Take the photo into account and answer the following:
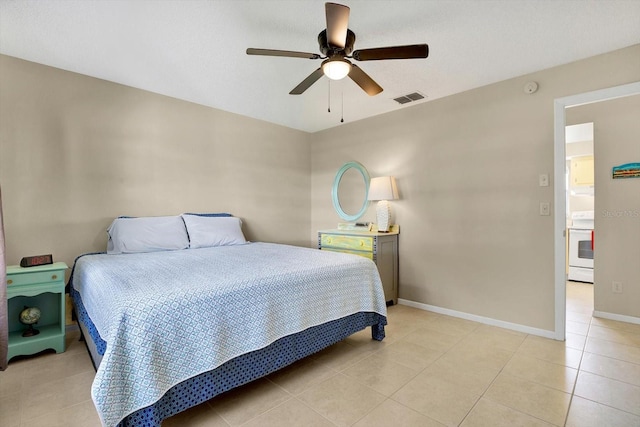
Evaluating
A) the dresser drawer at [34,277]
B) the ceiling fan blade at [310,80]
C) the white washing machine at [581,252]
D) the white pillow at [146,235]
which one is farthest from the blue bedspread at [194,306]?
the white washing machine at [581,252]

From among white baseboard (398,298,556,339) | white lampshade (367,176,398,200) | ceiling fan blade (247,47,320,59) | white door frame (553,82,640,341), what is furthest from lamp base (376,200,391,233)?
ceiling fan blade (247,47,320,59)

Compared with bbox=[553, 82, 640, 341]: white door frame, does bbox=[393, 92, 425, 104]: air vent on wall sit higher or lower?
higher

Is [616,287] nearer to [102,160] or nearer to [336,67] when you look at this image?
[336,67]

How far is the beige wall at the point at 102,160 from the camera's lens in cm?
260

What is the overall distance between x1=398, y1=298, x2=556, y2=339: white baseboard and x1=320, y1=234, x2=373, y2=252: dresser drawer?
0.84m

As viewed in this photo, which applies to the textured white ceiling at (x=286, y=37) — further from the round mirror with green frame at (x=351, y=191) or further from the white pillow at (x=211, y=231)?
the white pillow at (x=211, y=231)

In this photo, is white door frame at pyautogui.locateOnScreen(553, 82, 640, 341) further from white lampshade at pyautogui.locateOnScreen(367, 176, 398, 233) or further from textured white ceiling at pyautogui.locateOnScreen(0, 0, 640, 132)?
white lampshade at pyautogui.locateOnScreen(367, 176, 398, 233)

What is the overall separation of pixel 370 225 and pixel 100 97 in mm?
3266

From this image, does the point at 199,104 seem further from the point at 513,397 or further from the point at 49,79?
the point at 513,397

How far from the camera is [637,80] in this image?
Answer: 7.63 feet

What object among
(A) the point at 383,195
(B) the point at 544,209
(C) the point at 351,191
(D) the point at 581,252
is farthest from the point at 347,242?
(D) the point at 581,252

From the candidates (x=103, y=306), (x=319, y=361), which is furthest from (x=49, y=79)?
(x=319, y=361)

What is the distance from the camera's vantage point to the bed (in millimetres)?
1305

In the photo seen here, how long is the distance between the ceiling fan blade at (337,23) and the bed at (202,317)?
1448 millimetres
